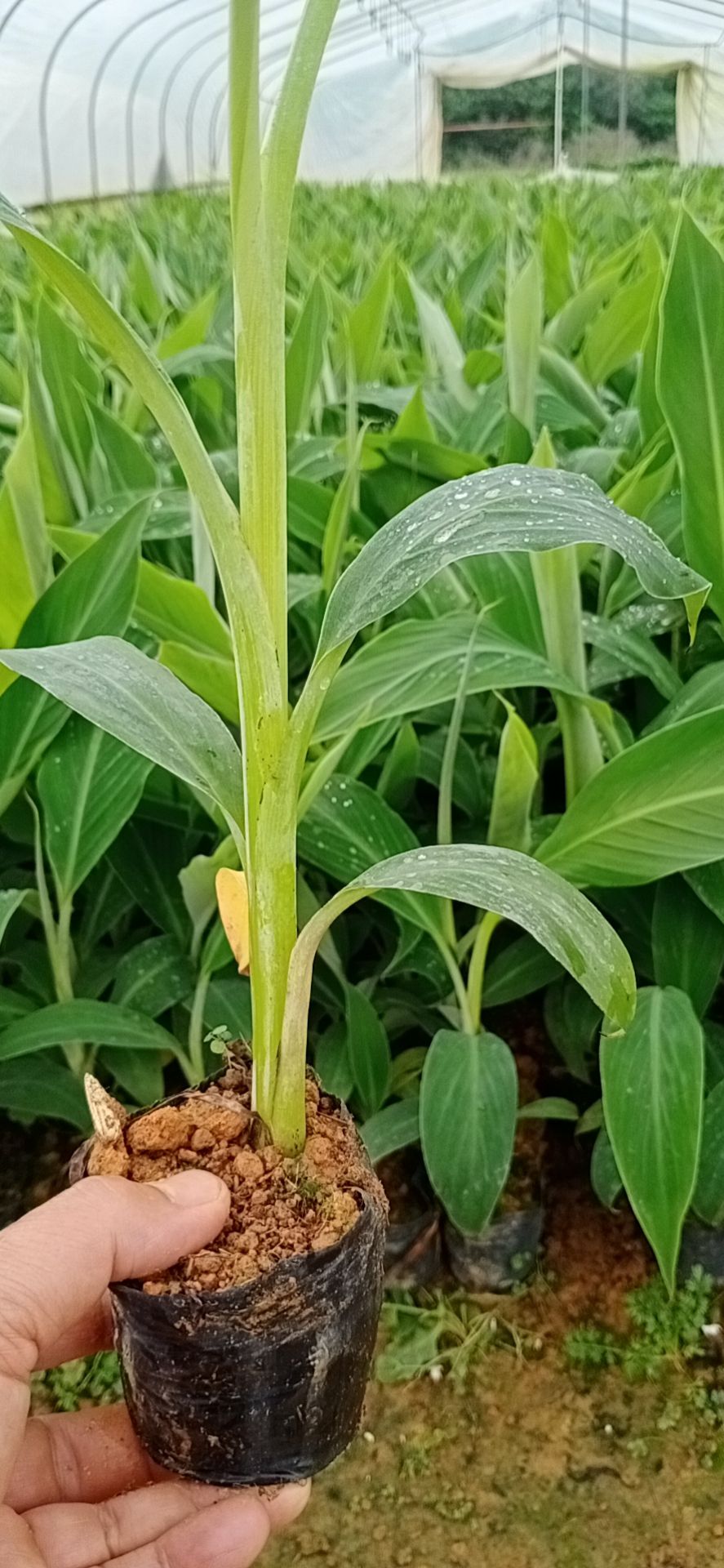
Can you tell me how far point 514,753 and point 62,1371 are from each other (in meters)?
0.58

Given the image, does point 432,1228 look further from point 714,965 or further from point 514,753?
point 514,753

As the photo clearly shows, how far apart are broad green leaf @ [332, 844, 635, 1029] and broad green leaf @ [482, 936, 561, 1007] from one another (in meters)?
0.47

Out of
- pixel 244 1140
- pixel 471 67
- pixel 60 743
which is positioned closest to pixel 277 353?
pixel 244 1140

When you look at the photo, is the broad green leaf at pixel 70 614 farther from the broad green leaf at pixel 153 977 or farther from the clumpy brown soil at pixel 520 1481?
the clumpy brown soil at pixel 520 1481

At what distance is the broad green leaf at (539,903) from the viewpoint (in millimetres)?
378

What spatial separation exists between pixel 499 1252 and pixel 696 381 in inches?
25.8

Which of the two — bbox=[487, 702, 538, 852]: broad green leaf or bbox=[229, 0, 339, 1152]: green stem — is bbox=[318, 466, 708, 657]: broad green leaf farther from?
bbox=[487, 702, 538, 852]: broad green leaf

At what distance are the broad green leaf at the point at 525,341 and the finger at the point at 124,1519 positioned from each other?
28.7 inches

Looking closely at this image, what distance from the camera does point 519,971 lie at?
2.86 ft

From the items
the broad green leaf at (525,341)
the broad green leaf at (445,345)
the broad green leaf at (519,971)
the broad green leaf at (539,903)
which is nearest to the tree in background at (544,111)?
the broad green leaf at (445,345)

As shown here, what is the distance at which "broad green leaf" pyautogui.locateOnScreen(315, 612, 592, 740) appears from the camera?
2.30 ft

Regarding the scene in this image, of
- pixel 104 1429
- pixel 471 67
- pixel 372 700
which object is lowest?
pixel 104 1429

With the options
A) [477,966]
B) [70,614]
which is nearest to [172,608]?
[70,614]

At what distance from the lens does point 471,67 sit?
1464 cm
